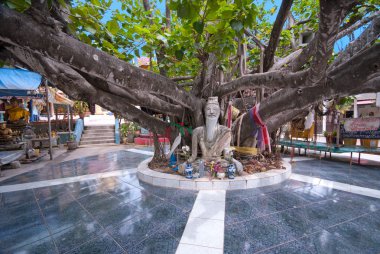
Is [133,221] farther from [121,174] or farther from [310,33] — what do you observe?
[310,33]

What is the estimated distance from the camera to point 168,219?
291 cm

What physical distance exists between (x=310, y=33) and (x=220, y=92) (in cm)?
239

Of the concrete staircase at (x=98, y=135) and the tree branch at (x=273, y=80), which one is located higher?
the tree branch at (x=273, y=80)

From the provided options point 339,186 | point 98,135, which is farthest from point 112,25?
point 98,135

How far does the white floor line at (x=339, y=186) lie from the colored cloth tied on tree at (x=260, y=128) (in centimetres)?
116

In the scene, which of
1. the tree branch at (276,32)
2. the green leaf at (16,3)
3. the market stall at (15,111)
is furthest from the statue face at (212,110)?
the market stall at (15,111)

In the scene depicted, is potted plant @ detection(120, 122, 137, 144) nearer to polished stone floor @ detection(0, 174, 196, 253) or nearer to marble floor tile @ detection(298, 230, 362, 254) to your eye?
polished stone floor @ detection(0, 174, 196, 253)

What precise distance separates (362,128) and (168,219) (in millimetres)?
8647

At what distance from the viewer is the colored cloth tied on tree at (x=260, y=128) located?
4762mm

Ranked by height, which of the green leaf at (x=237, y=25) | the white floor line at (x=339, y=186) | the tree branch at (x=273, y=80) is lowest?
the white floor line at (x=339, y=186)

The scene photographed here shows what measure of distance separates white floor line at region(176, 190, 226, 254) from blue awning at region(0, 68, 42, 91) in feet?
24.2

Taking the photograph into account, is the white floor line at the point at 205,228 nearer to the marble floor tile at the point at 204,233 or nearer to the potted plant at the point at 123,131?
the marble floor tile at the point at 204,233

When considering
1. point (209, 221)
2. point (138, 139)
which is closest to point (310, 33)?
point (209, 221)

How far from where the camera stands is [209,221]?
2.82 m
